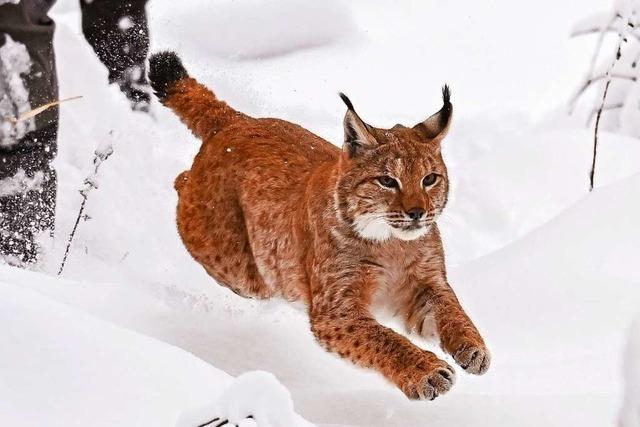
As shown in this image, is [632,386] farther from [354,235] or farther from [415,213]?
[354,235]

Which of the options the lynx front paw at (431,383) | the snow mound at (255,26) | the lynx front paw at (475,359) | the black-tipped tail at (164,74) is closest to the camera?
the lynx front paw at (431,383)

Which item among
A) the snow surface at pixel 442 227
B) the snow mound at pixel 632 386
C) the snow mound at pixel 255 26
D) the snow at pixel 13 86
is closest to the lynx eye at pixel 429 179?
the snow surface at pixel 442 227

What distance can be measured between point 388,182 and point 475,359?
2.02 ft

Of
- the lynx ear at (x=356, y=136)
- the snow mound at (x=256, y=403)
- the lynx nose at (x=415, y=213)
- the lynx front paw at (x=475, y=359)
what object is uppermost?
the lynx ear at (x=356, y=136)

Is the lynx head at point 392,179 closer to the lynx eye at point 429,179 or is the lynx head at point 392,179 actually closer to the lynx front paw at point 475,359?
the lynx eye at point 429,179

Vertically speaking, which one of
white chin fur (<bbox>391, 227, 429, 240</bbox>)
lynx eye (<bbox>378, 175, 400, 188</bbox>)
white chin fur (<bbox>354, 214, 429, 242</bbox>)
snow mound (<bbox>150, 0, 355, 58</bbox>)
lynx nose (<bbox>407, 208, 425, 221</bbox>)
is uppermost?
snow mound (<bbox>150, 0, 355, 58</bbox>)

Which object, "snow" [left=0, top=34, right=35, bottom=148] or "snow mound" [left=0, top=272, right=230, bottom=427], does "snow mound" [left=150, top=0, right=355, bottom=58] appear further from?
"snow mound" [left=0, top=272, right=230, bottom=427]

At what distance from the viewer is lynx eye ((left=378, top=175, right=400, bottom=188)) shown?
154 inches

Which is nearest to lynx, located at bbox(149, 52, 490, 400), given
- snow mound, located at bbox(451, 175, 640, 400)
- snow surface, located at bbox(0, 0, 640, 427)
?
snow surface, located at bbox(0, 0, 640, 427)

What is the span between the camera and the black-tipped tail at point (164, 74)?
5.08 m

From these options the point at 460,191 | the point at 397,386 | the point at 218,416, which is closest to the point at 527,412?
the point at 397,386

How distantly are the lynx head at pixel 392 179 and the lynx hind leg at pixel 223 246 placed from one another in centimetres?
76

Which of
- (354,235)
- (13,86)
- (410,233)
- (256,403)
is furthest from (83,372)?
(13,86)

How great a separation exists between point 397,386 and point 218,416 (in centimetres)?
199
